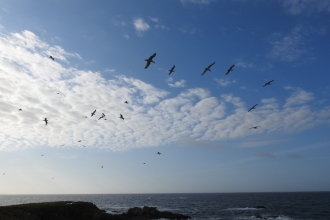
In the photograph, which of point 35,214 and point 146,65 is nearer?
point 146,65

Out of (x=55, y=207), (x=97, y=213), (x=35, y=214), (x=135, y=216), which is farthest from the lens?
(x=135, y=216)

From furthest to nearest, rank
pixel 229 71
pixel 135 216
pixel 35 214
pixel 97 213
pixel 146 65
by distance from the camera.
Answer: pixel 135 216 → pixel 97 213 → pixel 35 214 → pixel 229 71 → pixel 146 65

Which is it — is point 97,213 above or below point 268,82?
below

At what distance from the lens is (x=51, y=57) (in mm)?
31375

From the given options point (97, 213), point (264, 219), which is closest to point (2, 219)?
→ point (97, 213)

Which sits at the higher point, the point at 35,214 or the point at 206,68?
the point at 206,68

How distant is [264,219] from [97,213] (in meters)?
43.3

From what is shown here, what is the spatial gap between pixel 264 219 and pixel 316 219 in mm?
14614

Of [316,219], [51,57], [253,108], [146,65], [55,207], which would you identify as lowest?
[316,219]

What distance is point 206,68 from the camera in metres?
29.1

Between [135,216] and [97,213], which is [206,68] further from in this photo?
[135,216]

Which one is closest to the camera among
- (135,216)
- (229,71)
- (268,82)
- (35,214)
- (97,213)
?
(229,71)

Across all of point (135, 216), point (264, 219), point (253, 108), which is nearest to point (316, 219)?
point (264, 219)

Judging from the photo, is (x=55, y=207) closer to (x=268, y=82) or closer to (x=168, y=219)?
(x=168, y=219)
